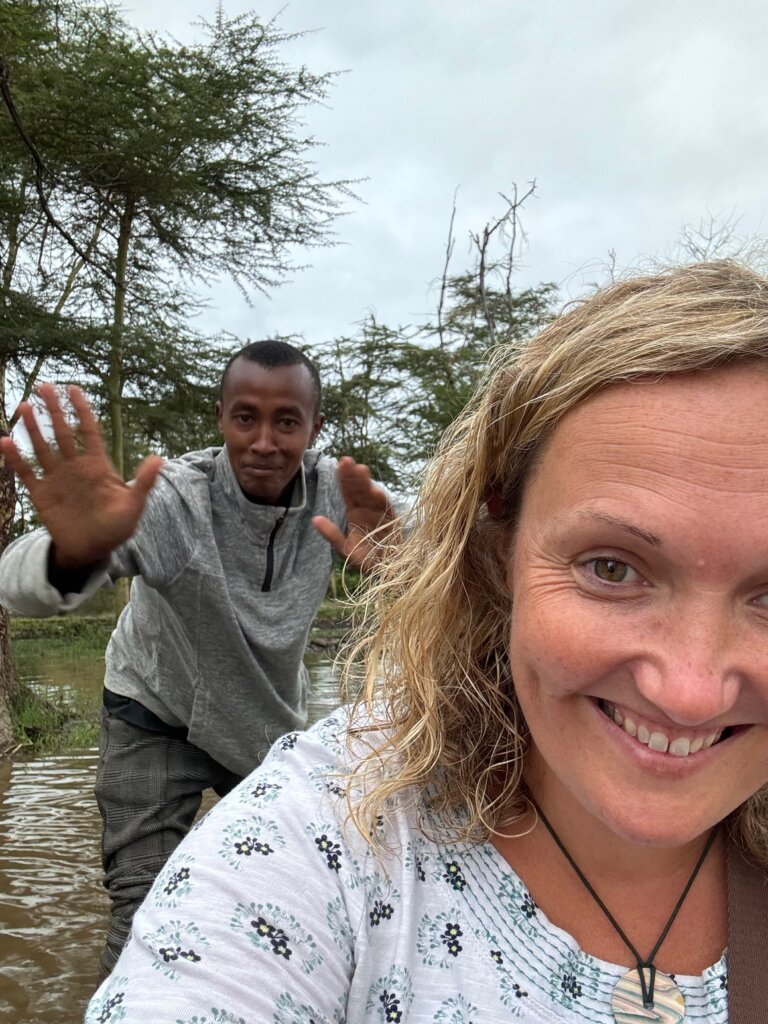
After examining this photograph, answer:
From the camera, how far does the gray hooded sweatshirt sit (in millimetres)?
2887

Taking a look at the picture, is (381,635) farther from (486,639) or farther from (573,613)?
(573,613)

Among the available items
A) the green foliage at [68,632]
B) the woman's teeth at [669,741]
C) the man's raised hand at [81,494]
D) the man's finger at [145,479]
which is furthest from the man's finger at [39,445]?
the green foliage at [68,632]

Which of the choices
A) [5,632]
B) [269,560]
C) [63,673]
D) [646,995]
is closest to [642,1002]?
[646,995]

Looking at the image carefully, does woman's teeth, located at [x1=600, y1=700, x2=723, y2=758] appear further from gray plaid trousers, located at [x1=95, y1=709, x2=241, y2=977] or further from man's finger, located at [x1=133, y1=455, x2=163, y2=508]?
gray plaid trousers, located at [x1=95, y1=709, x2=241, y2=977]

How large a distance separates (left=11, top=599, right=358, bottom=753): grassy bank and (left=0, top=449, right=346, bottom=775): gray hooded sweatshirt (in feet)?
0.80

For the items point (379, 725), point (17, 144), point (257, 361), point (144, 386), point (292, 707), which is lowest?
point (292, 707)

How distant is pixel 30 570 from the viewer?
7.61 feet

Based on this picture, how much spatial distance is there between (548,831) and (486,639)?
30cm

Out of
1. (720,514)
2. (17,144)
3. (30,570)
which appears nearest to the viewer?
(720,514)

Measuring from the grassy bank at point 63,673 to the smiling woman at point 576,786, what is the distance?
2.34 ft

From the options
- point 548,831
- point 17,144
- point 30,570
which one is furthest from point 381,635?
point 17,144

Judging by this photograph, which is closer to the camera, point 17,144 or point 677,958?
point 677,958

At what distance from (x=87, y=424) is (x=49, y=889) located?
2.64 metres

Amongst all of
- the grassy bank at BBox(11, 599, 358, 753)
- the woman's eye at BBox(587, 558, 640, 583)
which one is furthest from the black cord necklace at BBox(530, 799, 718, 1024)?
the grassy bank at BBox(11, 599, 358, 753)
